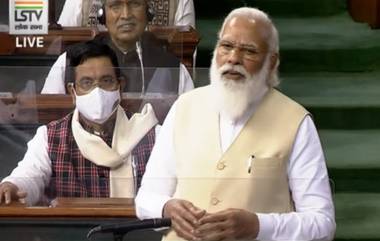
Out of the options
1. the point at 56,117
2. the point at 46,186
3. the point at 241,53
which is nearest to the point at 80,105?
the point at 56,117

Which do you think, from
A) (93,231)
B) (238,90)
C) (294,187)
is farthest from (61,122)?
(294,187)

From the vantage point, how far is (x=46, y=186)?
16.0 feet

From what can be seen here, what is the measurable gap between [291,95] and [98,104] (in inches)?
78.2

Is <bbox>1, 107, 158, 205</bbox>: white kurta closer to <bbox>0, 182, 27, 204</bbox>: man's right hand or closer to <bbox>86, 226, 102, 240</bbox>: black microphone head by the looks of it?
<bbox>0, 182, 27, 204</bbox>: man's right hand

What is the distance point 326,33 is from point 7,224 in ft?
11.3

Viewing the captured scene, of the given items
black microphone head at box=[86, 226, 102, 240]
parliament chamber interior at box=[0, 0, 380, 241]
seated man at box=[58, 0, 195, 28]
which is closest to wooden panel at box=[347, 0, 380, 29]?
parliament chamber interior at box=[0, 0, 380, 241]

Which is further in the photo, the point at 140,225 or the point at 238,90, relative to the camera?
the point at 238,90

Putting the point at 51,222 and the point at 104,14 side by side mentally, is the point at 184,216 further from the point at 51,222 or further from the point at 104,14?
the point at 104,14

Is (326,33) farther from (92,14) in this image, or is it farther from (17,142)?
(17,142)

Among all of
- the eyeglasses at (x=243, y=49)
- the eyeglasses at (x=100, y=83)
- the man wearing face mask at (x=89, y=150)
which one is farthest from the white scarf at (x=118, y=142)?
the eyeglasses at (x=243, y=49)

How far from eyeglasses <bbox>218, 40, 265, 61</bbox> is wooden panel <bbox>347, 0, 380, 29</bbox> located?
3432 millimetres

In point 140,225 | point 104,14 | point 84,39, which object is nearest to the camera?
point 140,225

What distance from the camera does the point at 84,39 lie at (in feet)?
21.7

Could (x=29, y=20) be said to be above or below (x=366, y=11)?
above
